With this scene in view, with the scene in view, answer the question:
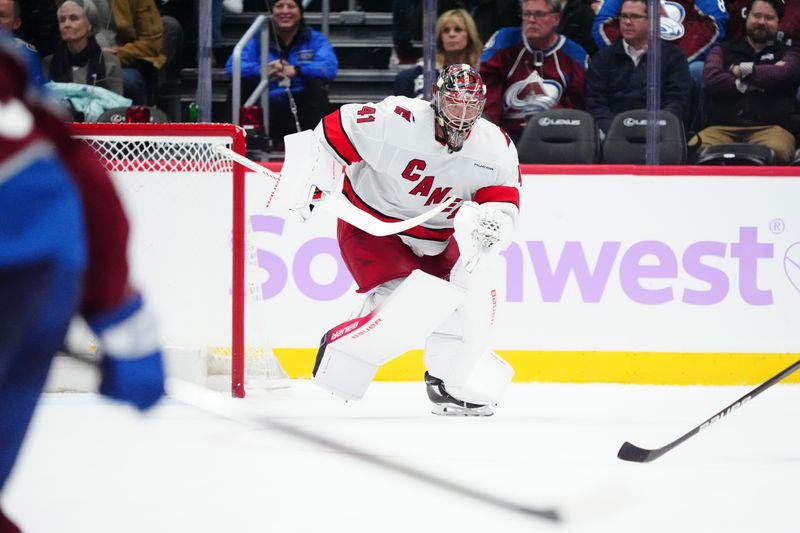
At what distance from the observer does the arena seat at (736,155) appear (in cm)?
446

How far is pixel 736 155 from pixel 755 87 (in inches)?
11.8

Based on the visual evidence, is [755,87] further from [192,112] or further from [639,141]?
[192,112]

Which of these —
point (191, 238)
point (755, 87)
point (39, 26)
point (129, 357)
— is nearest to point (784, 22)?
point (755, 87)

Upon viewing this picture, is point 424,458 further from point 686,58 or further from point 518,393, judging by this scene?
point 686,58

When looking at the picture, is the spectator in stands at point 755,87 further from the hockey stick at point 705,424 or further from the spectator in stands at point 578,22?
the hockey stick at point 705,424

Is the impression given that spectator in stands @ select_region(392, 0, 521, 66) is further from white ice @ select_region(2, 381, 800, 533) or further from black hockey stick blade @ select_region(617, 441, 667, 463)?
black hockey stick blade @ select_region(617, 441, 667, 463)

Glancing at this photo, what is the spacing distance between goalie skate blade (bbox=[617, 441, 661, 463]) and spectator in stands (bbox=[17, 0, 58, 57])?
270 cm

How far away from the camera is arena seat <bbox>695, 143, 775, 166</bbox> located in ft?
14.6

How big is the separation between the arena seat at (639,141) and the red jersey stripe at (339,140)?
137 cm

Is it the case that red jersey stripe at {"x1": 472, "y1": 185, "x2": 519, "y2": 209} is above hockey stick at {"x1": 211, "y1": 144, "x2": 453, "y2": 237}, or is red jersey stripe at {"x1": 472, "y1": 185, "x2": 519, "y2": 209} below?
above

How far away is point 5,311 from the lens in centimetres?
116

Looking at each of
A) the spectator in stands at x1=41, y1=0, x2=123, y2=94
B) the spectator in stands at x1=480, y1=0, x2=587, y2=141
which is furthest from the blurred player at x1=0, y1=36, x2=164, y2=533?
the spectator in stands at x1=480, y1=0, x2=587, y2=141

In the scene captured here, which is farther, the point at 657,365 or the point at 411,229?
the point at 657,365

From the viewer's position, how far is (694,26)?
15.0ft
